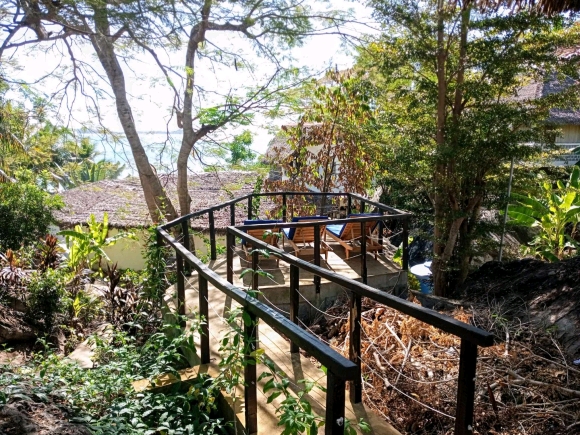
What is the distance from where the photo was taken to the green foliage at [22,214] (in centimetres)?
1035

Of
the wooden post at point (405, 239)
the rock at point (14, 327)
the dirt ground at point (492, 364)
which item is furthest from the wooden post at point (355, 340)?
the rock at point (14, 327)

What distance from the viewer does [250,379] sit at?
8.60 ft

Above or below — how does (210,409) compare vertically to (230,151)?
below

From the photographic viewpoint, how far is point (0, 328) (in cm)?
644

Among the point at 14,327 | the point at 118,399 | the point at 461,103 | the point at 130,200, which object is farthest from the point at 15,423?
the point at 130,200

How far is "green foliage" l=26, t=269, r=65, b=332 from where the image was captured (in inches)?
275

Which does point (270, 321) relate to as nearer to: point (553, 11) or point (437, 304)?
point (437, 304)

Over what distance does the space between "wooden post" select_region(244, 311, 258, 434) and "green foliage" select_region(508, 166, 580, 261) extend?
7696 millimetres

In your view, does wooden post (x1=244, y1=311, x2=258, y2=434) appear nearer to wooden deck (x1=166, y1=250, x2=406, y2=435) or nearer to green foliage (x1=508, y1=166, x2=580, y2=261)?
wooden deck (x1=166, y1=250, x2=406, y2=435)

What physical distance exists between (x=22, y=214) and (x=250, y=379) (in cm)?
1010

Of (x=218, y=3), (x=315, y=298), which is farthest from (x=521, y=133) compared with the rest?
(x=218, y=3)

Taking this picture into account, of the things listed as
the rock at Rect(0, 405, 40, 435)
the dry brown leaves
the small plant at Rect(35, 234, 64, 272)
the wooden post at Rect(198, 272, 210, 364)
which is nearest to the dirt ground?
the dry brown leaves

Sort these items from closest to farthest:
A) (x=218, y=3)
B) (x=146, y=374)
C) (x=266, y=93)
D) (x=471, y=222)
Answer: (x=146, y=374) → (x=471, y=222) → (x=218, y=3) → (x=266, y=93)

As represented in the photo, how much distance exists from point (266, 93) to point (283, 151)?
248 cm
